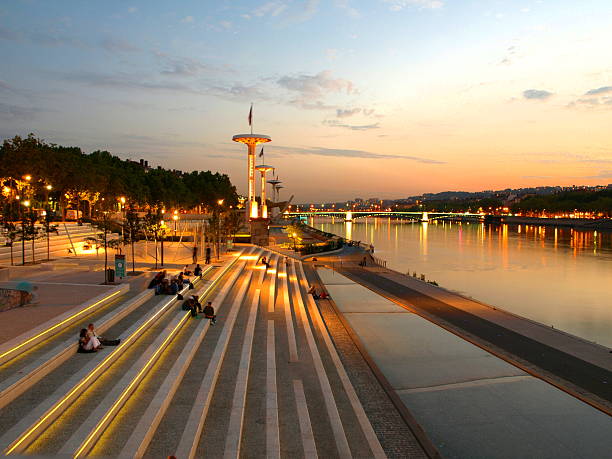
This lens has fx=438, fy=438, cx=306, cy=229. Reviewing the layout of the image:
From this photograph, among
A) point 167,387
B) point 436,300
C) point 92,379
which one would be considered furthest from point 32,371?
point 436,300

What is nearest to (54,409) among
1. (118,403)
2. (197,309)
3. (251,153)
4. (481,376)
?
(118,403)

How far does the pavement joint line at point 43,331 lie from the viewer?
1013 centimetres

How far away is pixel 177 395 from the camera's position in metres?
10.1

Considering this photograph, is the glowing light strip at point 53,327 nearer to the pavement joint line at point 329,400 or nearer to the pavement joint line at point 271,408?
the pavement joint line at point 271,408

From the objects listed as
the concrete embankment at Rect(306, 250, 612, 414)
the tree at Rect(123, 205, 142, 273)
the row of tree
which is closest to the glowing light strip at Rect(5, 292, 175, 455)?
the tree at Rect(123, 205, 142, 273)

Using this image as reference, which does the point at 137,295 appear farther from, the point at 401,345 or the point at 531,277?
the point at 531,277

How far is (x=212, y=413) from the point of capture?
9.80 metres

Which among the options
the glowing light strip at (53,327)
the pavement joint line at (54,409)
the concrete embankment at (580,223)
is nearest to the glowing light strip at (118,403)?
the pavement joint line at (54,409)

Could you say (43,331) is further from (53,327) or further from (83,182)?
(83,182)

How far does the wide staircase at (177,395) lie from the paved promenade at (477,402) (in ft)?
7.43

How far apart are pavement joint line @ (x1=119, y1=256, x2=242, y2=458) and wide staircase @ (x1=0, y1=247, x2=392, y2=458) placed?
0.03m

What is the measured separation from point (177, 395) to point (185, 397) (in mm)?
230

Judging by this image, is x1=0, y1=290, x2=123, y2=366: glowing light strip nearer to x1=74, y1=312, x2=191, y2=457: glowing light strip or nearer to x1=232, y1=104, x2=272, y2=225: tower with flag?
x1=74, y1=312, x2=191, y2=457: glowing light strip

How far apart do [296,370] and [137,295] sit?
7.47 meters
